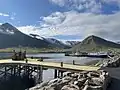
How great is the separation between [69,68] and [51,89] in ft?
52.2

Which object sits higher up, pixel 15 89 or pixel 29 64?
pixel 29 64

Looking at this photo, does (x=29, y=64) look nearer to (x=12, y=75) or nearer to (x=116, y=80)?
(x=12, y=75)

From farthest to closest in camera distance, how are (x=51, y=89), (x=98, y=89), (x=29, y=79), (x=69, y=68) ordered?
(x=29, y=79), (x=69, y=68), (x=51, y=89), (x=98, y=89)

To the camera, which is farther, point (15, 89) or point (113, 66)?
point (113, 66)

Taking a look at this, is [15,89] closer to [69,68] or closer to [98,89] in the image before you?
[69,68]

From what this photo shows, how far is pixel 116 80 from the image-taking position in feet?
106

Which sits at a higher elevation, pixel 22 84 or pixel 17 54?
pixel 17 54

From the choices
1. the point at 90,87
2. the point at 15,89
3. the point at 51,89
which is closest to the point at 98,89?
the point at 90,87

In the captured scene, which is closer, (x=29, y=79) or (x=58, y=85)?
(x=58, y=85)

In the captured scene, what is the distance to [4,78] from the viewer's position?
54.8 metres

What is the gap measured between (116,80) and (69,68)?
1033 cm

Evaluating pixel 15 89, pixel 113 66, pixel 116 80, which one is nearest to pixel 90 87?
pixel 116 80

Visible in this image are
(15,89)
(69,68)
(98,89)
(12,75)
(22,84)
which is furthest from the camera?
(12,75)

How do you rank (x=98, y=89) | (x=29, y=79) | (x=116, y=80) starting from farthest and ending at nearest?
(x=29, y=79), (x=116, y=80), (x=98, y=89)
